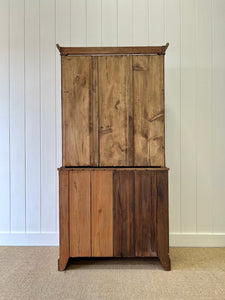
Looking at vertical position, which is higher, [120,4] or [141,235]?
[120,4]

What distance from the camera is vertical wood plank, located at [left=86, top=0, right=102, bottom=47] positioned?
2.08 meters

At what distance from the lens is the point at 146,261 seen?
178cm

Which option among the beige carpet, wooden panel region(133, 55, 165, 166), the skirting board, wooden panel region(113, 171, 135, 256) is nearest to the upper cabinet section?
wooden panel region(133, 55, 165, 166)

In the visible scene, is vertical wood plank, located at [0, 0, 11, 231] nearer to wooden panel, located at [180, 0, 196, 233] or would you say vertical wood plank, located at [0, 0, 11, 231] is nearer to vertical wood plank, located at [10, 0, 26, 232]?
vertical wood plank, located at [10, 0, 26, 232]

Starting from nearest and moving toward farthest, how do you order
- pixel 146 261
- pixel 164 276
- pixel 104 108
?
pixel 164 276, pixel 104 108, pixel 146 261

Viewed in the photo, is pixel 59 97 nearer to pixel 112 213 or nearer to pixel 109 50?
pixel 109 50

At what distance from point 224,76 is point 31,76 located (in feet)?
5.45

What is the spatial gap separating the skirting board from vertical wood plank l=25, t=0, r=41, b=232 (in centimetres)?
8

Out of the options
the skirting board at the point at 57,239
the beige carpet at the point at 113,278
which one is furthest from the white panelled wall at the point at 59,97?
the beige carpet at the point at 113,278

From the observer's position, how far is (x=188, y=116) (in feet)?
6.81

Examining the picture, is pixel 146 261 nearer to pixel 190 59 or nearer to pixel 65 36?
pixel 190 59

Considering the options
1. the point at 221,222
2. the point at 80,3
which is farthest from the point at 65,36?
the point at 221,222

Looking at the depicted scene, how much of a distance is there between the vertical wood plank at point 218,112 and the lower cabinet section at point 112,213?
717 mm

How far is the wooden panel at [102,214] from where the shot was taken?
1.61 m
